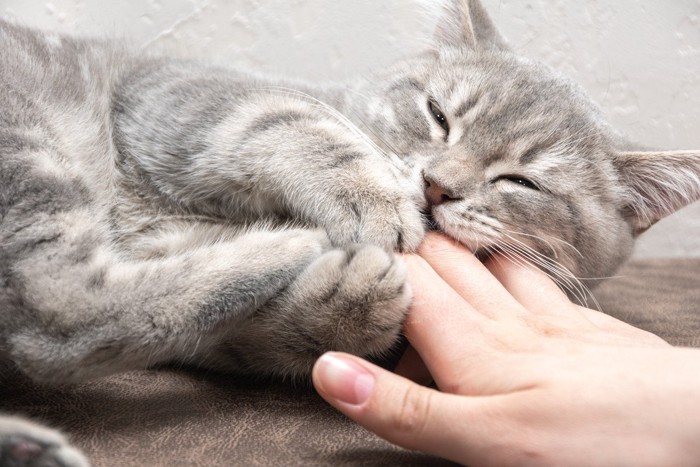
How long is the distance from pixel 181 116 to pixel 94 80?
0.77ft

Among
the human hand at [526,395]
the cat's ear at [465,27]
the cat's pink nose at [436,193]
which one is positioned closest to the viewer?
the human hand at [526,395]

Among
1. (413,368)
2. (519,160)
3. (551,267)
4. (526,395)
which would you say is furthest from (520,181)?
(526,395)

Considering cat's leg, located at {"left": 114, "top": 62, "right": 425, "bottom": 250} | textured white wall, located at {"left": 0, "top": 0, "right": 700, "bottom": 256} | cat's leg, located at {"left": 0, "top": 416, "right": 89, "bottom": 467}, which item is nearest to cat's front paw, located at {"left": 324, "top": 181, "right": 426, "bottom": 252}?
cat's leg, located at {"left": 114, "top": 62, "right": 425, "bottom": 250}

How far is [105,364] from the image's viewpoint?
2.87 ft

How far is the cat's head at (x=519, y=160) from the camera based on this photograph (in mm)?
Answer: 1106

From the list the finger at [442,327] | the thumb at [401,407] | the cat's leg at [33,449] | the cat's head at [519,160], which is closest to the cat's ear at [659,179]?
the cat's head at [519,160]

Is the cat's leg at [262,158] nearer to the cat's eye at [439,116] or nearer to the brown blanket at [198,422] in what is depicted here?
the cat's eye at [439,116]

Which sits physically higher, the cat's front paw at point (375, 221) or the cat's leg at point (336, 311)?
the cat's front paw at point (375, 221)

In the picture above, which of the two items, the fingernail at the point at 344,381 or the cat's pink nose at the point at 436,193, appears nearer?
the fingernail at the point at 344,381

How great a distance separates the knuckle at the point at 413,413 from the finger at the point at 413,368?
0.29 meters

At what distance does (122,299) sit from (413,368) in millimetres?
443

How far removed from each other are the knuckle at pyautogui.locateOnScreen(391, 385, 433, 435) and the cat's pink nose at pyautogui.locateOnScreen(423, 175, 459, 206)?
0.43 meters

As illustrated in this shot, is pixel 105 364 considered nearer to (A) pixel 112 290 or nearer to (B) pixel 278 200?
(A) pixel 112 290

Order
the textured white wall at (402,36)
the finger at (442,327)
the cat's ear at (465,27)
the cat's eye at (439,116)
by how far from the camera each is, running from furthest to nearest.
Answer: the textured white wall at (402,36) → the cat's ear at (465,27) → the cat's eye at (439,116) → the finger at (442,327)
